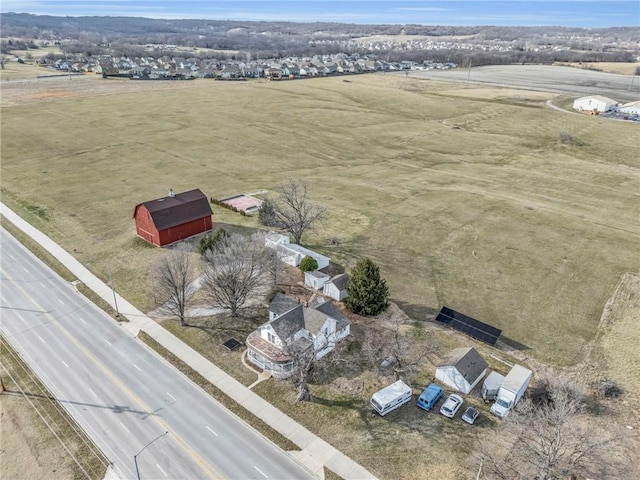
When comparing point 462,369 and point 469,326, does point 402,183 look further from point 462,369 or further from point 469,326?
point 462,369

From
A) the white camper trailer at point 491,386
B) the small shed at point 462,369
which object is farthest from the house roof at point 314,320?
the white camper trailer at point 491,386

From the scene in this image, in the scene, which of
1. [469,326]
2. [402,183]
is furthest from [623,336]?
[402,183]

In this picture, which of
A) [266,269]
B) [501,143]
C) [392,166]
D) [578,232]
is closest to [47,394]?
[266,269]

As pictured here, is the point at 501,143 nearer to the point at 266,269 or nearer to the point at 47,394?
the point at 266,269

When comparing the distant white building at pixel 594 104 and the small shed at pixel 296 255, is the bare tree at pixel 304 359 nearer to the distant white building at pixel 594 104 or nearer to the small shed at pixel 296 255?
the small shed at pixel 296 255

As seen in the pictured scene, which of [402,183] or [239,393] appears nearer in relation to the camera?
[239,393]

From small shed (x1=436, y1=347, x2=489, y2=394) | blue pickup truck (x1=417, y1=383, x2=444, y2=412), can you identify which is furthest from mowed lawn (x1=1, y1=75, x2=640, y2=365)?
blue pickup truck (x1=417, y1=383, x2=444, y2=412)
